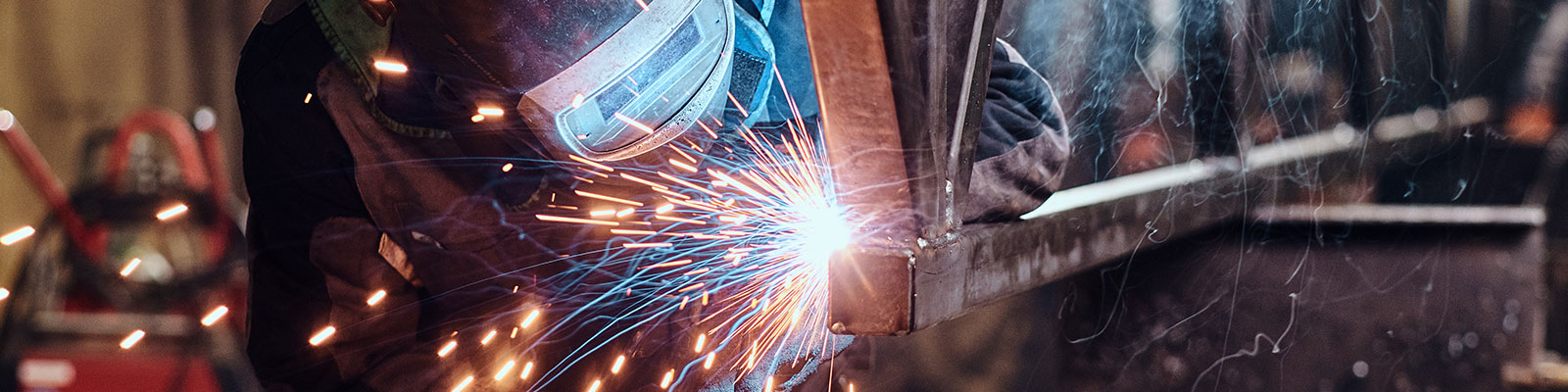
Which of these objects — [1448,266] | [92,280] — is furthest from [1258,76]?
[92,280]

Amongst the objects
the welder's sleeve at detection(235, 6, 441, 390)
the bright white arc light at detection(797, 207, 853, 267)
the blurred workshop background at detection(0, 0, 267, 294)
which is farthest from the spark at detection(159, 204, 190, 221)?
the bright white arc light at detection(797, 207, 853, 267)

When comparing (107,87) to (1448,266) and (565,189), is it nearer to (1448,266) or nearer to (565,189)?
(565,189)

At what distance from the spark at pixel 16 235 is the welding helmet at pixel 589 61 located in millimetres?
2895

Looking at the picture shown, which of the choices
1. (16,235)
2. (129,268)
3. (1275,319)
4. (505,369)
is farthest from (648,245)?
(16,235)

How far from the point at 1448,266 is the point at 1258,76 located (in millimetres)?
617

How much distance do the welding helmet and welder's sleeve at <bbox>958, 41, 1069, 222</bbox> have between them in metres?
0.32

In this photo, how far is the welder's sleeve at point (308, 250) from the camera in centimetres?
128

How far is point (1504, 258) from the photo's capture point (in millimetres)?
2033

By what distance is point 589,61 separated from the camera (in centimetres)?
84

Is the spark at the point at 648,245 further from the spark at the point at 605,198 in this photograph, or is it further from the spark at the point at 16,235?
the spark at the point at 16,235

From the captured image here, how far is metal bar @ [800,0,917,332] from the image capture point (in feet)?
2.17

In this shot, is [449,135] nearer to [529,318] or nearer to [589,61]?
[529,318]

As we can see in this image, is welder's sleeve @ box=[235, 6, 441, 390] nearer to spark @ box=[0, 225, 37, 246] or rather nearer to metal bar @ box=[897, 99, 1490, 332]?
metal bar @ box=[897, 99, 1490, 332]

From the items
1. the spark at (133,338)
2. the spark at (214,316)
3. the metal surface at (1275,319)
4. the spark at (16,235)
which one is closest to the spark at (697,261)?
the metal surface at (1275,319)
